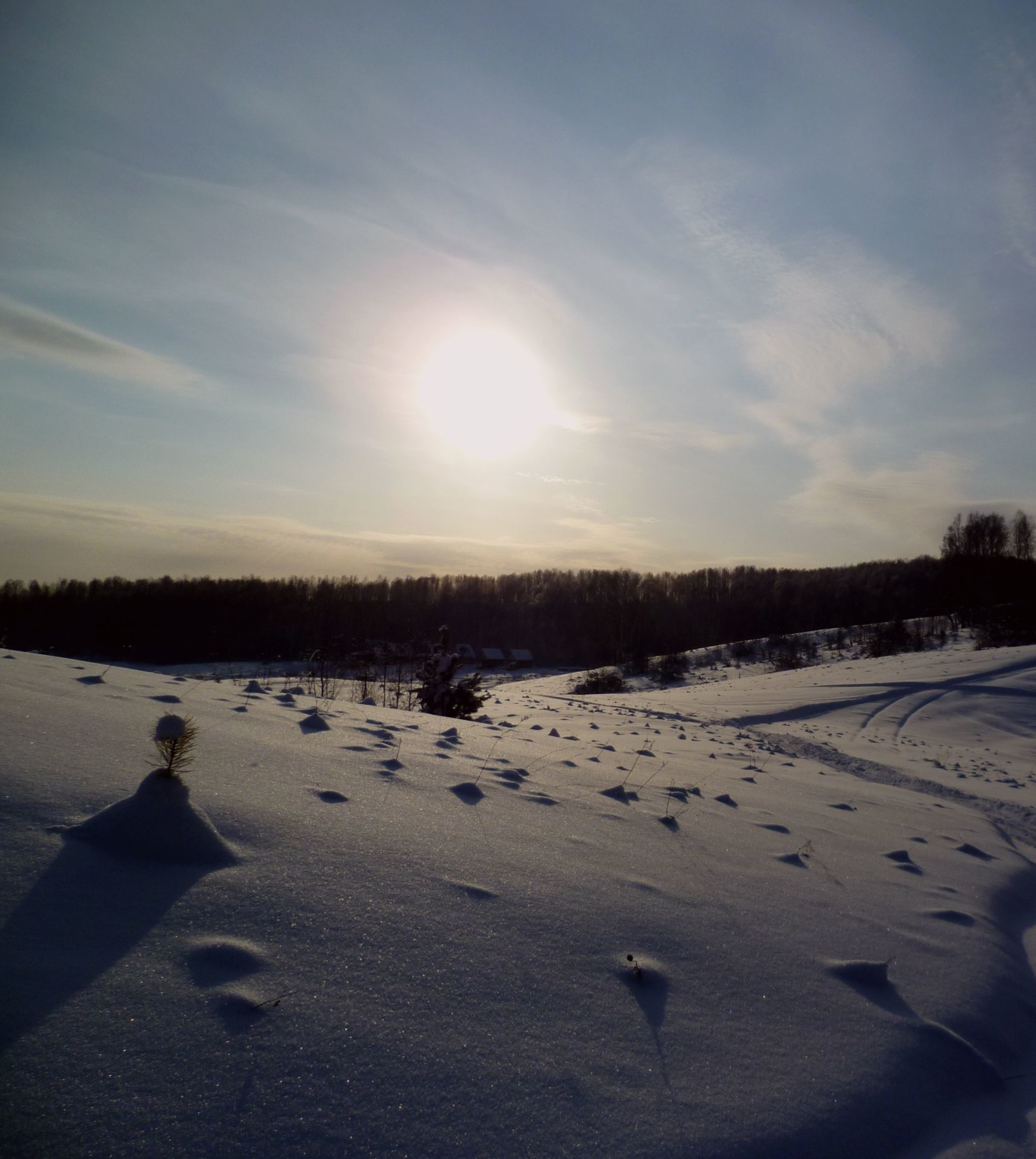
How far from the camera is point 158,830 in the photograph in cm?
210

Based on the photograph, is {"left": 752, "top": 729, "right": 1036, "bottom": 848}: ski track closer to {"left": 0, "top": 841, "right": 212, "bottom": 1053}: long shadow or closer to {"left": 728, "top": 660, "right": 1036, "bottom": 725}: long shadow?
{"left": 728, "top": 660, "right": 1036, "bottom": 725}: long shadow

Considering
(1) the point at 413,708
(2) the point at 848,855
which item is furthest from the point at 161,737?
(1) the point at 413,708

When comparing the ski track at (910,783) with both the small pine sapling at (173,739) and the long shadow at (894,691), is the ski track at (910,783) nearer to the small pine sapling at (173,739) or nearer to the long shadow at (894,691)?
the long shadow at (894,691)

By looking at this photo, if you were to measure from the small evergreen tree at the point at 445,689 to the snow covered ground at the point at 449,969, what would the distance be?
17.9 ft

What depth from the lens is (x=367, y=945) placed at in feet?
6.14

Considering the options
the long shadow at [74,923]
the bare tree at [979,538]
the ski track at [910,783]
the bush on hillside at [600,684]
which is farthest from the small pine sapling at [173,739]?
the bare tree at [979,538]

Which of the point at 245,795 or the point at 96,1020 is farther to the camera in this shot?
the point at 245,795

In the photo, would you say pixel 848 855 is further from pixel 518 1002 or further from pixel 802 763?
pixel 802 763

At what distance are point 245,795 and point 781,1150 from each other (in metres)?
2.11

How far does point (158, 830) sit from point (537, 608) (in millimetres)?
64816

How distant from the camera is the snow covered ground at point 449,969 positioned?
4.46 ft

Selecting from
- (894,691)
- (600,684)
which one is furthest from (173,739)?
(600,684)

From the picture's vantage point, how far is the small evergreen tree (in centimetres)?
964

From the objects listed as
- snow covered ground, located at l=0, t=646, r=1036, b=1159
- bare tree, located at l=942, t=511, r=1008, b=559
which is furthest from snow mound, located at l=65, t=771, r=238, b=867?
bare tree, located at l=942, t=511, r=1008, b=559
